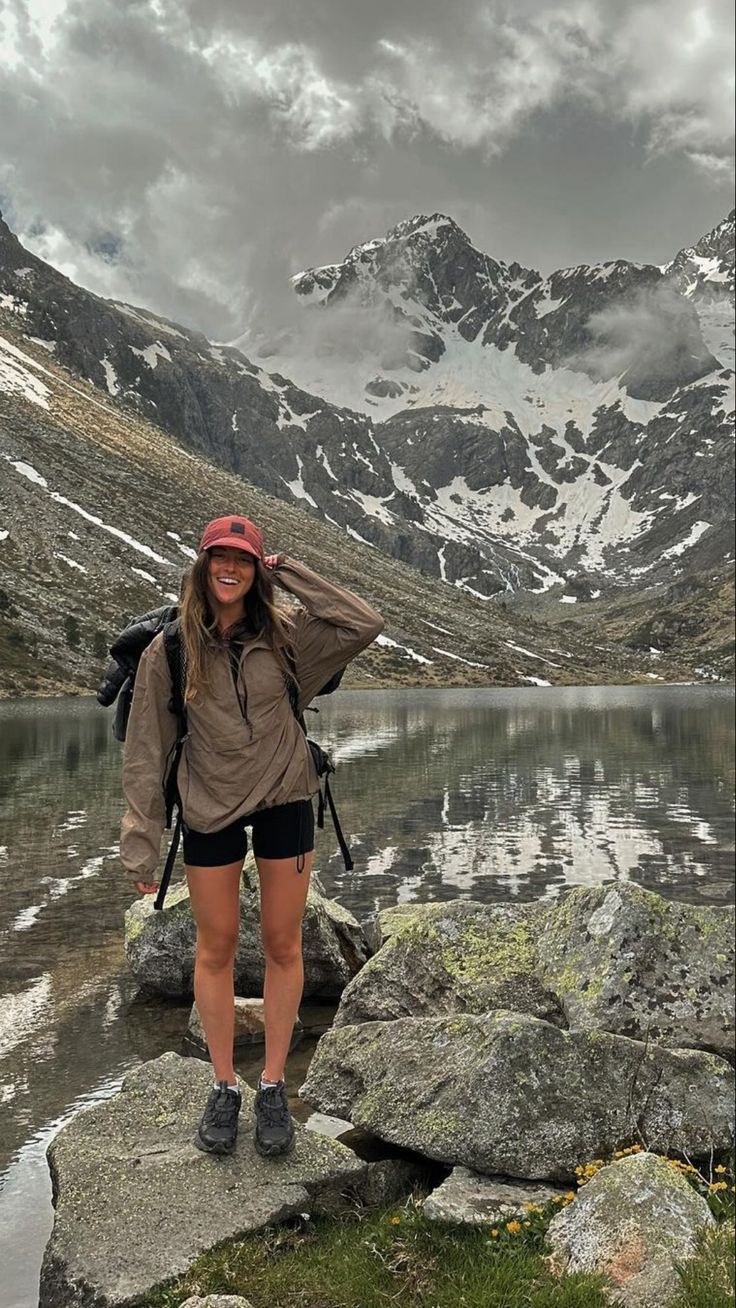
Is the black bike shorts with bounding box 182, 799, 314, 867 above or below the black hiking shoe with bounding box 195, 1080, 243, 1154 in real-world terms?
above

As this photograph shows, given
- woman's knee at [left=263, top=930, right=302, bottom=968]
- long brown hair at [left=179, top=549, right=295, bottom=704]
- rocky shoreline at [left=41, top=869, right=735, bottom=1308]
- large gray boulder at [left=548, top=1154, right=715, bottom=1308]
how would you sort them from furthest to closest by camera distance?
woman's knee at [left=263, top=930, right=302, bottom=968] → long brown hair at [left=179, top=549, right=295, bottom=704] → rocky shoreline at [left=41, top=869, right=735, bottom=1308] → large gray boulder at [left=548, top=1154, right=715, bottom=1308]

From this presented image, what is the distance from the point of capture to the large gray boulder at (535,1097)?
675cm

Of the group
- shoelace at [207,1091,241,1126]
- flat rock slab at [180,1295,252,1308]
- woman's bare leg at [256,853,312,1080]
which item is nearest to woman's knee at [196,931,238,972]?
woman's bare leg at [256,853,312,1080]

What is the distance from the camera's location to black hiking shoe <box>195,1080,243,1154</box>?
6461 millimetres

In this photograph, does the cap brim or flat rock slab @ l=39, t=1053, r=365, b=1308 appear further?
the cap brim

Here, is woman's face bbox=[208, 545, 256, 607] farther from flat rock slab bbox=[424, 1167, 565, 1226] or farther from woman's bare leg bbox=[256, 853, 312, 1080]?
flat rock slab bbox=[424, 1167, 565, 1226]

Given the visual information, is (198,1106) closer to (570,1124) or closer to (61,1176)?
(61,1176)

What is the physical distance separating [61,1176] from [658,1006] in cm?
595

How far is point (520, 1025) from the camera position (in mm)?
7098

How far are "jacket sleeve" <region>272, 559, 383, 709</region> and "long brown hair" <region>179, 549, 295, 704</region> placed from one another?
5.5 inches

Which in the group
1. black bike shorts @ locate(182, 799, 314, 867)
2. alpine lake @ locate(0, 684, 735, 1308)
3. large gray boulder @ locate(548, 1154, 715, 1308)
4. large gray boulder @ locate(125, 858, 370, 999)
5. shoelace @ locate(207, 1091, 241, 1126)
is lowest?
alpine lake @ locate(0, 684, 735, 1308)

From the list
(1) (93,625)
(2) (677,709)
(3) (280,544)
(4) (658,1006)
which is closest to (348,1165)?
(4) (658,1006)

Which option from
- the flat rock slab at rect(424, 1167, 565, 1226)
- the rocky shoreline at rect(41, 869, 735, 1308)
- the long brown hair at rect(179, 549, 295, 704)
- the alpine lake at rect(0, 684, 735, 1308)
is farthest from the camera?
the alpine lake at rect(0, 684, 735, 1308)

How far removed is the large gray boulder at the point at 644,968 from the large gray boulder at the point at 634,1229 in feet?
10.5
